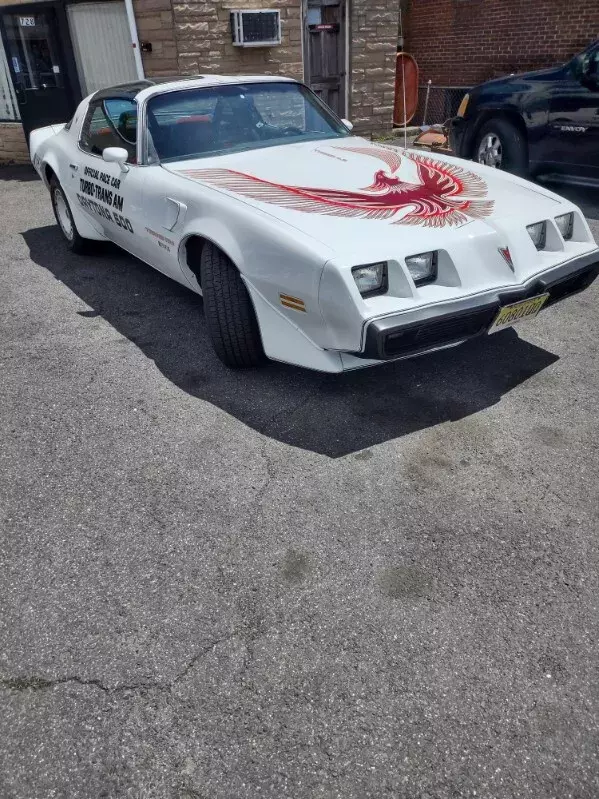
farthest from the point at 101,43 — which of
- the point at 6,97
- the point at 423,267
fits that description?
the point at 423,267

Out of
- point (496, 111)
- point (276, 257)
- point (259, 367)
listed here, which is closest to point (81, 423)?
point (259, 367)

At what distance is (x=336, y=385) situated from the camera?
139 inches

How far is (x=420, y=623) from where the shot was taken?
215cm

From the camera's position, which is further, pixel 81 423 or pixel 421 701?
pixel 81 423

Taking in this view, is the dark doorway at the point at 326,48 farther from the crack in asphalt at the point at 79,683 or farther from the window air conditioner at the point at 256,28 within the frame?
the crack in asphalt at the point at 79,683

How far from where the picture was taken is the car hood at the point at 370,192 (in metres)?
3.00

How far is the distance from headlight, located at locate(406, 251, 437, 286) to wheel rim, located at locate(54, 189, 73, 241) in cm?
378

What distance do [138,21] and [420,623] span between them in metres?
9.08

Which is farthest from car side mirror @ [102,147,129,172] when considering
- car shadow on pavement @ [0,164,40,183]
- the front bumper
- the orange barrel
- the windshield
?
the orange barrel

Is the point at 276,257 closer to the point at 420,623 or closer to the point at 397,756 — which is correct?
the point at 420,623

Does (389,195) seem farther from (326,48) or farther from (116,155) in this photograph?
(326,48)

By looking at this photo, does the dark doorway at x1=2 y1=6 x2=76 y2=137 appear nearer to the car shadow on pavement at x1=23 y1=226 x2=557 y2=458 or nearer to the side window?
the side window

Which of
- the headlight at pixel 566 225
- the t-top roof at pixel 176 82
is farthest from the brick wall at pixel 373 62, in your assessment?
the headlight at pixel 566 225

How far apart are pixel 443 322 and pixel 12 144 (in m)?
9.51
